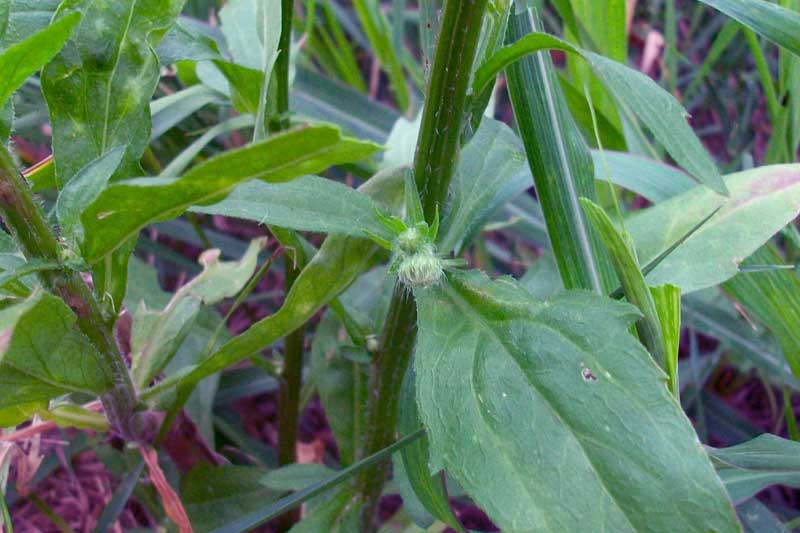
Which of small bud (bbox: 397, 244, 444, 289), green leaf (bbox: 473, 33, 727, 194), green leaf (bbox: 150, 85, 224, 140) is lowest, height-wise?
small bud (bbox: 397, 244, 444, 289)

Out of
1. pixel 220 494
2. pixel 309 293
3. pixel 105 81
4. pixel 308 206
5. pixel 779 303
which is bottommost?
pixel 220 494

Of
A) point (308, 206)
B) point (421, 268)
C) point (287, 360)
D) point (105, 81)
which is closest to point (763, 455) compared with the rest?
point (421, 268)

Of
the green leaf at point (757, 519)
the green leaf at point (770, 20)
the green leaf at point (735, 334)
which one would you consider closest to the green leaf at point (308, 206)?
the green leaf at point (770, 20)

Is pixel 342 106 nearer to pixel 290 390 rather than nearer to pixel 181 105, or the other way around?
pixel 181 105

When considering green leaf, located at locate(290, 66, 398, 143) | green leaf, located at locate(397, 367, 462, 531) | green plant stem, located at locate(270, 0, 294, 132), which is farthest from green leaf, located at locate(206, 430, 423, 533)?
green leaf, located at locate(290, 66, 398, 143)

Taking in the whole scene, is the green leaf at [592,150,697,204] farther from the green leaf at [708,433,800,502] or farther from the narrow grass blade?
the narrow grass blade

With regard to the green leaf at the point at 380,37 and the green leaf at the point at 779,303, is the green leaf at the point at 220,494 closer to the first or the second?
the green leaf at the point at 779,303
